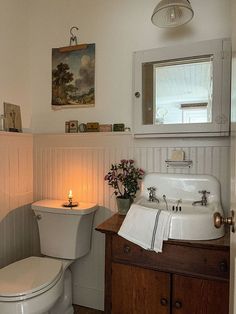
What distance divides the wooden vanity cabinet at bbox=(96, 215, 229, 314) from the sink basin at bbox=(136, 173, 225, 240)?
1.8 inches

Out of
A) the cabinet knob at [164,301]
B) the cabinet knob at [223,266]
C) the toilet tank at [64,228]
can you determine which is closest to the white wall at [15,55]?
the toilet tank at [64,228]

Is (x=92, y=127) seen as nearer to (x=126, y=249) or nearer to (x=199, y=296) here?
(x=126, y=249)

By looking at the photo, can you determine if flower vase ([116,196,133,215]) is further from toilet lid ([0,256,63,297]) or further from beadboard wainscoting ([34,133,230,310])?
toilet lid ([0,256,63,297])

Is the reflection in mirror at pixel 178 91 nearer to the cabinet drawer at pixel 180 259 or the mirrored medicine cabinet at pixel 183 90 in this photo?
the mirrored medicine cabinet at pixel 183 90

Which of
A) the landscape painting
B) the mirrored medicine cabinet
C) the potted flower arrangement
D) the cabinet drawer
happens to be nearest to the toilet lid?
the cabinet drawer

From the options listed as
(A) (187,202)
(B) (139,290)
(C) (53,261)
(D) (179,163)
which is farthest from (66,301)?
(D) (179,163)

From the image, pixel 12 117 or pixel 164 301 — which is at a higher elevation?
pixel 12 117

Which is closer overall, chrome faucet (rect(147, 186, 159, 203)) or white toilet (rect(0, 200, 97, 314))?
white toilet (rect(0, 200, 97, 314))

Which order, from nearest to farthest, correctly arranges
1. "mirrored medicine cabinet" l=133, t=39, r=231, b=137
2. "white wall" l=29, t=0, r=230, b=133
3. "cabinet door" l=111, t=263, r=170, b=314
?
"cabinet door" l=111, t=263, r=170, b=314
"mirrored medicine cabinet" l=133, t=39, r=231, b=137
"white wall" l=29, t=0, r=230, b=133

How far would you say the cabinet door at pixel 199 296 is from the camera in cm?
112

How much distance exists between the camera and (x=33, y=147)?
1976 millimetres

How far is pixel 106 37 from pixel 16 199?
1.35 meters

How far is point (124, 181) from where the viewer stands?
1591 millimetres

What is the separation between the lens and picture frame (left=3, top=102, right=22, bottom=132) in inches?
69.1
